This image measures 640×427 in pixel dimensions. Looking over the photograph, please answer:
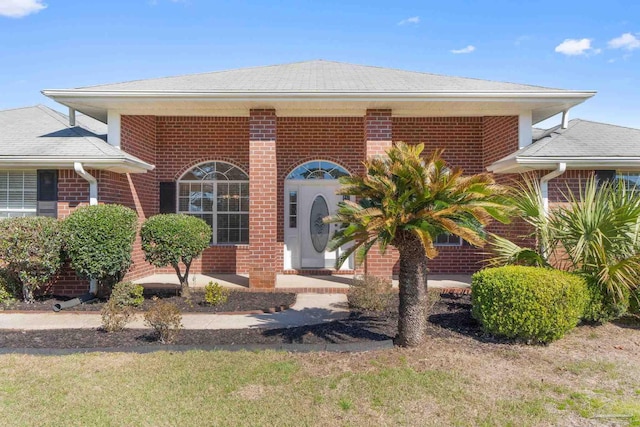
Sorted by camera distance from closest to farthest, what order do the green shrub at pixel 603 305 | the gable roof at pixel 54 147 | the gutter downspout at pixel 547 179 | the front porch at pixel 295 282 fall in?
1. the green shrub at pixel 603 305
2. the gutter downspout at pixel 547 179
3. the gable roof at pixel 54 147
4. the front porch at pixel 295 282

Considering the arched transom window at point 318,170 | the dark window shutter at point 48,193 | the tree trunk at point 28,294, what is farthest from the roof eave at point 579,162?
the tree trunk at point 28,294

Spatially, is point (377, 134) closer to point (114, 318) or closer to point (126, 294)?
point (126, 294)


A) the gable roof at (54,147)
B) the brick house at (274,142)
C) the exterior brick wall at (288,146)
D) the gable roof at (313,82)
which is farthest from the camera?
the exterior brick wall at (288,146)

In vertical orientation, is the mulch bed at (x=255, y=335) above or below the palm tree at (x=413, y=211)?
below

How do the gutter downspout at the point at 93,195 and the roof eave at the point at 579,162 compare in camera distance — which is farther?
the gutter downspout at the point at 93,195

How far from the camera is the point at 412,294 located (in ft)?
16.9

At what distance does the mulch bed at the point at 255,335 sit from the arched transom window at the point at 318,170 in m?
5.39

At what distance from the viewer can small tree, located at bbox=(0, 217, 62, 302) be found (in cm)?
745

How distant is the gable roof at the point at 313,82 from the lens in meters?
8.63

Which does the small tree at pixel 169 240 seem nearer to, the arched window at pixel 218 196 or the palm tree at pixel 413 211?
the arched window at pixel 218 196

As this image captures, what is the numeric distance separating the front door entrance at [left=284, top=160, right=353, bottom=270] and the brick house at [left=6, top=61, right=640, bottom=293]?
1.1 inches

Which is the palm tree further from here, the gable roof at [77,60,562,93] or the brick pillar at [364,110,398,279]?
the gable roof at [77,60,562,93]

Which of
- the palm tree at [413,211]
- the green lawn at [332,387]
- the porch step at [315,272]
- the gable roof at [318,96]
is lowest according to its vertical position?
the green lawn at [332,387]

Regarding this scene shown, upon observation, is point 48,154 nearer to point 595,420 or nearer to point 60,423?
point 60,423
